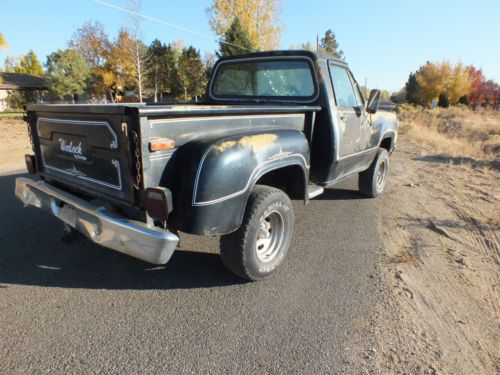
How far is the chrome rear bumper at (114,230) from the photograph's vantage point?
2.20 m

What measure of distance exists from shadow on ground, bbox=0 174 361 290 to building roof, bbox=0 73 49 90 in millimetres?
46198

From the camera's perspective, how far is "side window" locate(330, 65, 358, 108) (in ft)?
13.1

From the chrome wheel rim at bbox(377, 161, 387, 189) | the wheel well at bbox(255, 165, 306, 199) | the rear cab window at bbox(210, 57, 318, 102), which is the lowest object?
the chrome wheel rim at bbox(377, 161, 387, 189)

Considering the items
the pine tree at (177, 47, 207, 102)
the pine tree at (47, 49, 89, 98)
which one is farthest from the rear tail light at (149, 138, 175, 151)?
the pine tree at (47, 49, 89, 98)

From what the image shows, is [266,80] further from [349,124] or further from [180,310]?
[180,310]

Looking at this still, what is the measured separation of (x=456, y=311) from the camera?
2670mm

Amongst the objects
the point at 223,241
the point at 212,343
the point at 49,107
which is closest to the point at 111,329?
the point at 212,343

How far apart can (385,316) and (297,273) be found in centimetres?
86

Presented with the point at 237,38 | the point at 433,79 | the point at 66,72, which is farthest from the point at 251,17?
the point at 433,79

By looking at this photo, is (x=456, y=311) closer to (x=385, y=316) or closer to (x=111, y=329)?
(x=385, y=316)

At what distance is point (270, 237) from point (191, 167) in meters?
1.22

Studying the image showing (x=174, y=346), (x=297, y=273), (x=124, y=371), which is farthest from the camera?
(x=297, y=273)

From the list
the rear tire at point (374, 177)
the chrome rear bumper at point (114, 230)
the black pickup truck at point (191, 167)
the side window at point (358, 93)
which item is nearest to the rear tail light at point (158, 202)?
the black pickup truck at point (191, 167)

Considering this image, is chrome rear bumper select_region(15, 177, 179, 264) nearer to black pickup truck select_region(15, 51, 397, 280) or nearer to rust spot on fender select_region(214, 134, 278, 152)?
black pickup truck select_region(15, 51, 397, 280)
